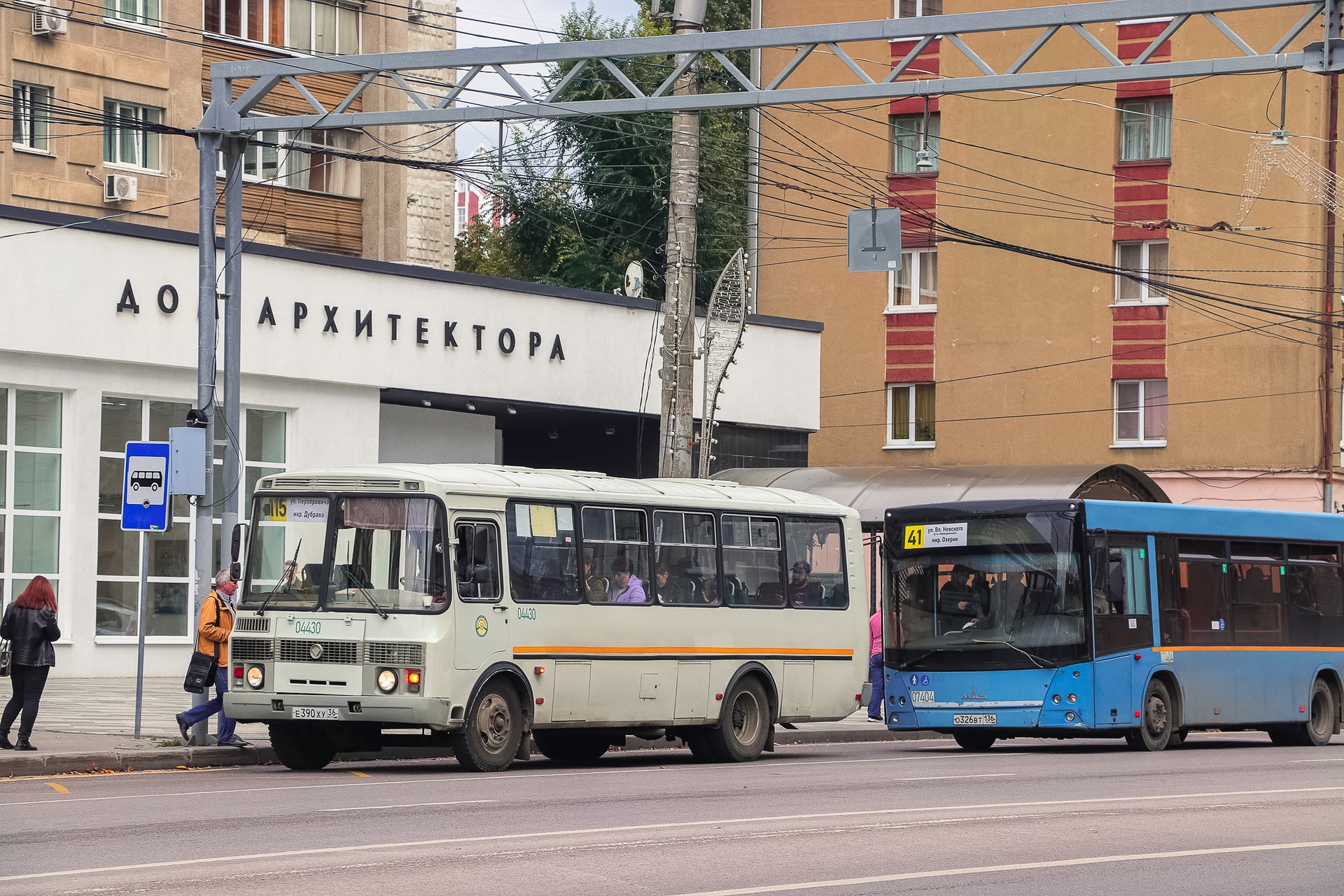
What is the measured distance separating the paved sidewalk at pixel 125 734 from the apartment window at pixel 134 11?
1401 cm

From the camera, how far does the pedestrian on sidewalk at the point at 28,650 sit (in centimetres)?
1725

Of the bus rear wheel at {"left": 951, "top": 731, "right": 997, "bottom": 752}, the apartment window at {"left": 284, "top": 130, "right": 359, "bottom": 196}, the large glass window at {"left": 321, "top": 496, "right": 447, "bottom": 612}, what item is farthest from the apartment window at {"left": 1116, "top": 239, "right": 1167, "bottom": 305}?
the large glass window at {"left": 321, "top": 496, "right": 447, "bottom": 612}

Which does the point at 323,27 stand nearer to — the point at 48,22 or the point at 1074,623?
the point at 48,22

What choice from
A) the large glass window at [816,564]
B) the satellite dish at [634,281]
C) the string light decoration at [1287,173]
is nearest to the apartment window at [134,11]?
the satellite dish at [634,281]

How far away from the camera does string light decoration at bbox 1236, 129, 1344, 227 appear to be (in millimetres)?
43750

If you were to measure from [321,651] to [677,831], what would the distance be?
5694 millimetres

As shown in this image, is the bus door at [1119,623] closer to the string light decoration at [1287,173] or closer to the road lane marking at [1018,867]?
the road lane marking at [1018,867]

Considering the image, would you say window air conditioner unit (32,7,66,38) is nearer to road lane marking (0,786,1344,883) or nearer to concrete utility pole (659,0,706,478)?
concrete utility pole (659,0,706,478)

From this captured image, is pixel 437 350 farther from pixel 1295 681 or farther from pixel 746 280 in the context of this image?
pixel 1295 681

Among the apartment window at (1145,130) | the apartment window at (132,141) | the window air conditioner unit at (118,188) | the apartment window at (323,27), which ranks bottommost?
the window air conditioner unit at (118,188)

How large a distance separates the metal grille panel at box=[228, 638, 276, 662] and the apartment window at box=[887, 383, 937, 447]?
32986mm

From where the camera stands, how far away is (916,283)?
4875 cm

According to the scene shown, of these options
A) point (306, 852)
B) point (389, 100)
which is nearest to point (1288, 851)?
point (306, 852)

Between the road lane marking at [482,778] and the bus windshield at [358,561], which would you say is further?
the bus windshield at [358,561]
